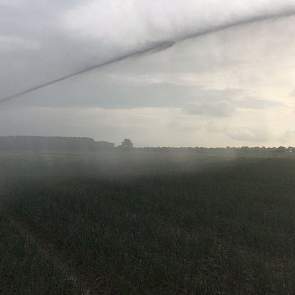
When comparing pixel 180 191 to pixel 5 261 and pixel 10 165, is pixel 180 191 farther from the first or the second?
pixel 10 165

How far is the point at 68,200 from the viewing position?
74.3 feet

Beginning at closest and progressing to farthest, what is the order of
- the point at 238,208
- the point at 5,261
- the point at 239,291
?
the point at 239,291
the point at 5,261
the point at 238,208

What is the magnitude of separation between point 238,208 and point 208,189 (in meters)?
3.95

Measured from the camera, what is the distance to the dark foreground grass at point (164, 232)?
12.0 metres

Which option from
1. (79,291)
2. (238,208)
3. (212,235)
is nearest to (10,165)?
(238,208)

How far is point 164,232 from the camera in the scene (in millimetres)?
16203

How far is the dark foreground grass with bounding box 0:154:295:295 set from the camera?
39.5ft

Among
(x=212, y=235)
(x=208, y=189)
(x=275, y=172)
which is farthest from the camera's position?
(x=275, y=172)

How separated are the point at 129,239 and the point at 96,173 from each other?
18290 mm

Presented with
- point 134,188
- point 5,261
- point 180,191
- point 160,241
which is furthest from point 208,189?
point 5,261

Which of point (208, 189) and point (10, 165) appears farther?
point (10, 165)

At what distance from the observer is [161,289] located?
11.5m

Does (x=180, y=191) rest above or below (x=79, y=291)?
above

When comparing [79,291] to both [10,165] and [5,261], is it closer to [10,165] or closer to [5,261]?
[5,261]
